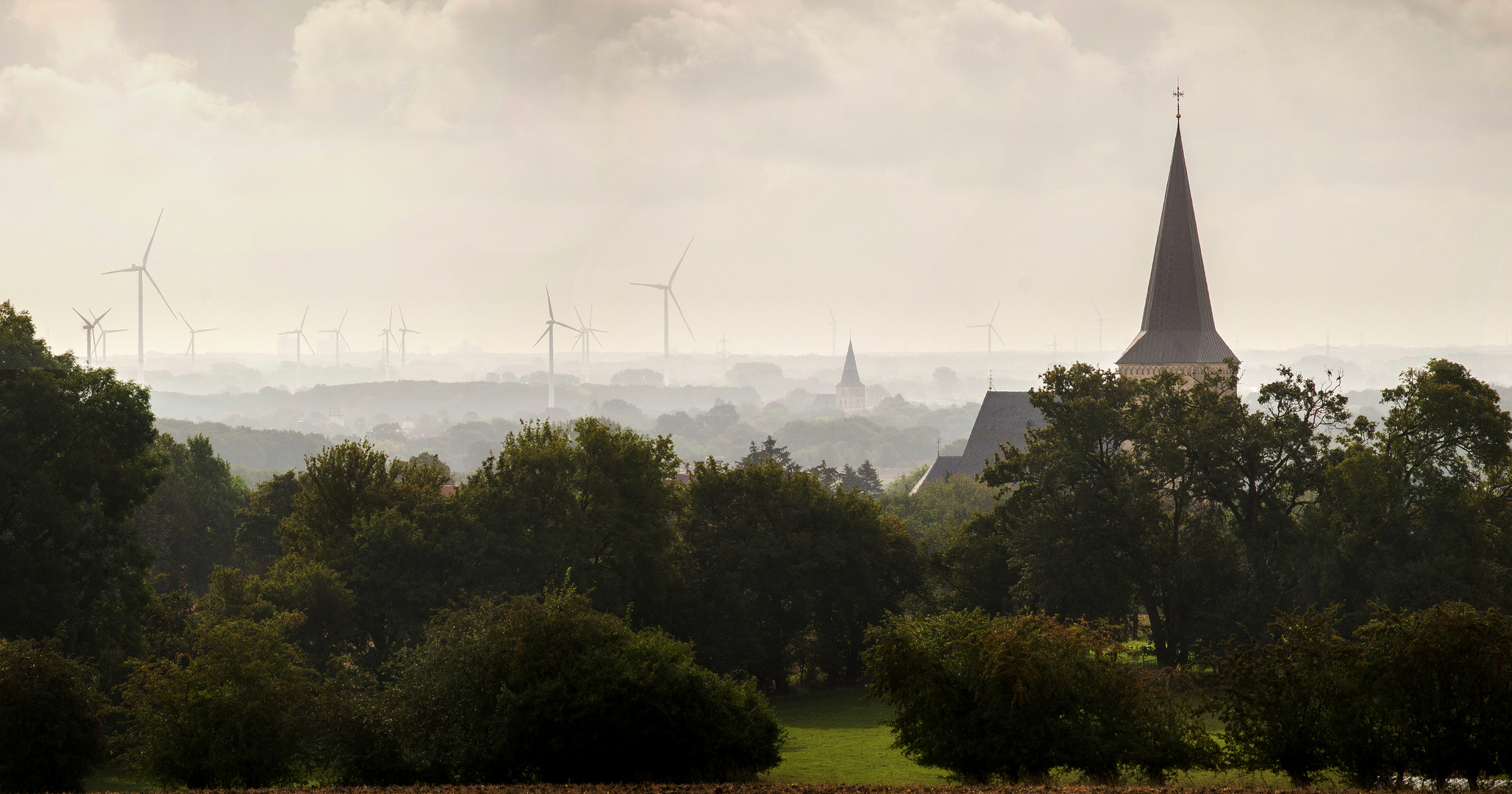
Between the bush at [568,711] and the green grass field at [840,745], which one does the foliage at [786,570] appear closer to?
the green grass field at [840,745]

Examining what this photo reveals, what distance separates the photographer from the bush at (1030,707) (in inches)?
867

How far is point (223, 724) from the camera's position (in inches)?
908

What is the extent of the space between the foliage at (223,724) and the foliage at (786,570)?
1994 centimetres

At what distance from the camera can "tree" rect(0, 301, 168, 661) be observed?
30.6 metres

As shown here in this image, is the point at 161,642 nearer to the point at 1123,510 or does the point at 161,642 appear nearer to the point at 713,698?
the point at 713,698

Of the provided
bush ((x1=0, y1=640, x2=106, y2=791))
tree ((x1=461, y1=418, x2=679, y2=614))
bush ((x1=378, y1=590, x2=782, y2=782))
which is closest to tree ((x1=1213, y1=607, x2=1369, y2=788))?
bush ((x1=378, y1=590, x2=782, y2=782))

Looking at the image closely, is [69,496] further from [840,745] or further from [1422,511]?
[1422,511]

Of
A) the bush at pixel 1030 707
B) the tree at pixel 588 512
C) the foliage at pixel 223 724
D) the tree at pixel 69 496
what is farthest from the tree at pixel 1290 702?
the tree at pixel 69 496

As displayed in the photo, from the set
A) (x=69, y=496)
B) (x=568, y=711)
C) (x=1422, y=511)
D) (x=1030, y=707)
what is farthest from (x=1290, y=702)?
(x=69, y=496)

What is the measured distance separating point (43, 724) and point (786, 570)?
26566 mm

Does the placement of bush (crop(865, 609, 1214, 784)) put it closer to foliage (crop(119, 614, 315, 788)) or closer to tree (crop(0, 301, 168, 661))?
foliage (crop(119, 614, 315, 788))

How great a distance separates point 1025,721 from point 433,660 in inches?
471

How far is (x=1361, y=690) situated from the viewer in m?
21.4

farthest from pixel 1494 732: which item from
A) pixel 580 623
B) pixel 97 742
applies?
pixel 97 742
